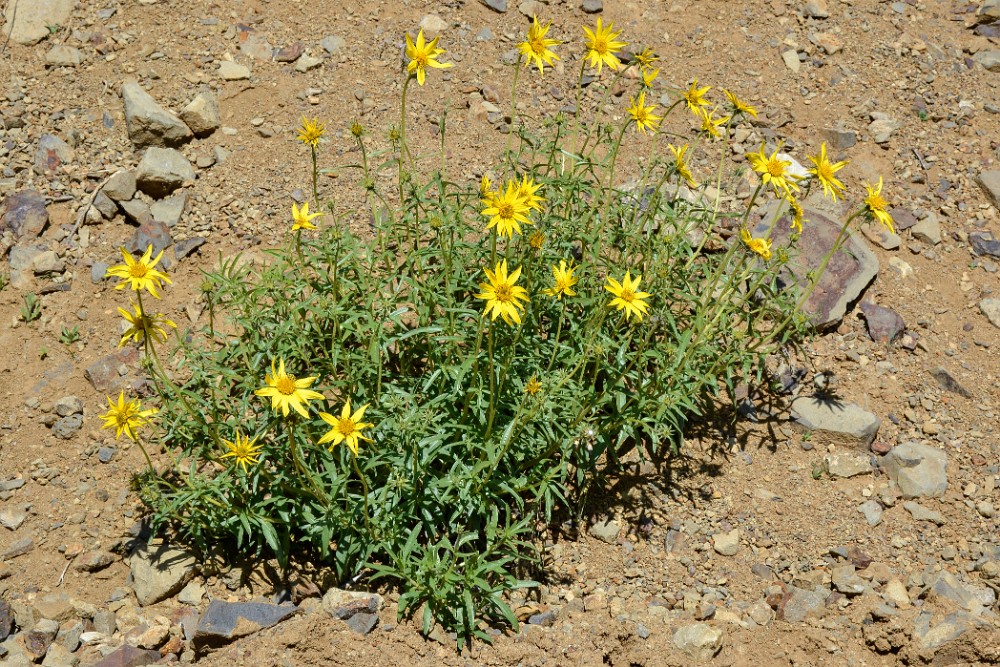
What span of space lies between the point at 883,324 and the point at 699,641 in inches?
87.4

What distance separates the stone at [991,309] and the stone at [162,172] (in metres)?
4.69

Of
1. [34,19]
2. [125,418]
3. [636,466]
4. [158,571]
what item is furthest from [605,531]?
[34,19]

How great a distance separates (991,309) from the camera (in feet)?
16.6

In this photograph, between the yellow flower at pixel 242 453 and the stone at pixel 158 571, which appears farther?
the stone at pixel 158 571

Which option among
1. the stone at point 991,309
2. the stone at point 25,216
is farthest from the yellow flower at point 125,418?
the stone at point 991,309

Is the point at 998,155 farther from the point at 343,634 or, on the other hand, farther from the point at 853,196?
the point at 343,634

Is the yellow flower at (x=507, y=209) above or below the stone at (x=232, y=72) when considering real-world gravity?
above

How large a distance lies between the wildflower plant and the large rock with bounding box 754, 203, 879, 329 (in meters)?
0.30

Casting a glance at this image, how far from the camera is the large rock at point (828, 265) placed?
490 centimetres

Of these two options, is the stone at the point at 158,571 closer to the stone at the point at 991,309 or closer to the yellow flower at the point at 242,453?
the yellow flower at the point at 242,453

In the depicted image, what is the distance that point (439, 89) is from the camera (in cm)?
589

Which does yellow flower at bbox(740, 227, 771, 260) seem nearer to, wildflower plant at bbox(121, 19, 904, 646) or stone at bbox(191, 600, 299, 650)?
wildflower plant at bbox(121, 19, 904, 646)

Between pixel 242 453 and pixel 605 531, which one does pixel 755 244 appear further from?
pixel 242 453

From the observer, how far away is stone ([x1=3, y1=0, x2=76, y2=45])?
235 inches
